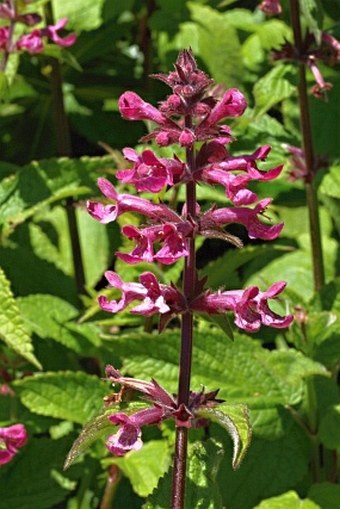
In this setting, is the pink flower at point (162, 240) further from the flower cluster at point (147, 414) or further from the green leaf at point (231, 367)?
the green leaf at point (231, 367)

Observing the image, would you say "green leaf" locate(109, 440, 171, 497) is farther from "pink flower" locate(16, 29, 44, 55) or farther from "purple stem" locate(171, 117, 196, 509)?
"pink flower" locate(16, 29, 44, 55)

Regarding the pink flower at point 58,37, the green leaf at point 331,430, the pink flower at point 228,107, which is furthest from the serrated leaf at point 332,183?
the pink flower at point 228,107

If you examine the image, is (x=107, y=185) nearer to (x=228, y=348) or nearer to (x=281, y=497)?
(x=228, y=348)

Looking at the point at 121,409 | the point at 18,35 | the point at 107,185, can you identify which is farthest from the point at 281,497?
the point at 18,35

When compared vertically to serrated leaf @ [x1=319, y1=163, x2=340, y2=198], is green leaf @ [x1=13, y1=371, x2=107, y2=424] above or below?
below

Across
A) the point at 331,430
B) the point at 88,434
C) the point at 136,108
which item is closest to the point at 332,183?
the point at 331,430

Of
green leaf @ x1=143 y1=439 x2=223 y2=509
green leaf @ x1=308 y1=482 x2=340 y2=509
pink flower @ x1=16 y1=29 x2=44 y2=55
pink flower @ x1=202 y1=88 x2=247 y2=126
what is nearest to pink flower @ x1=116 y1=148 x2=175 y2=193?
pink flower @ x1=202 y1=88 x2=247 y2=126
